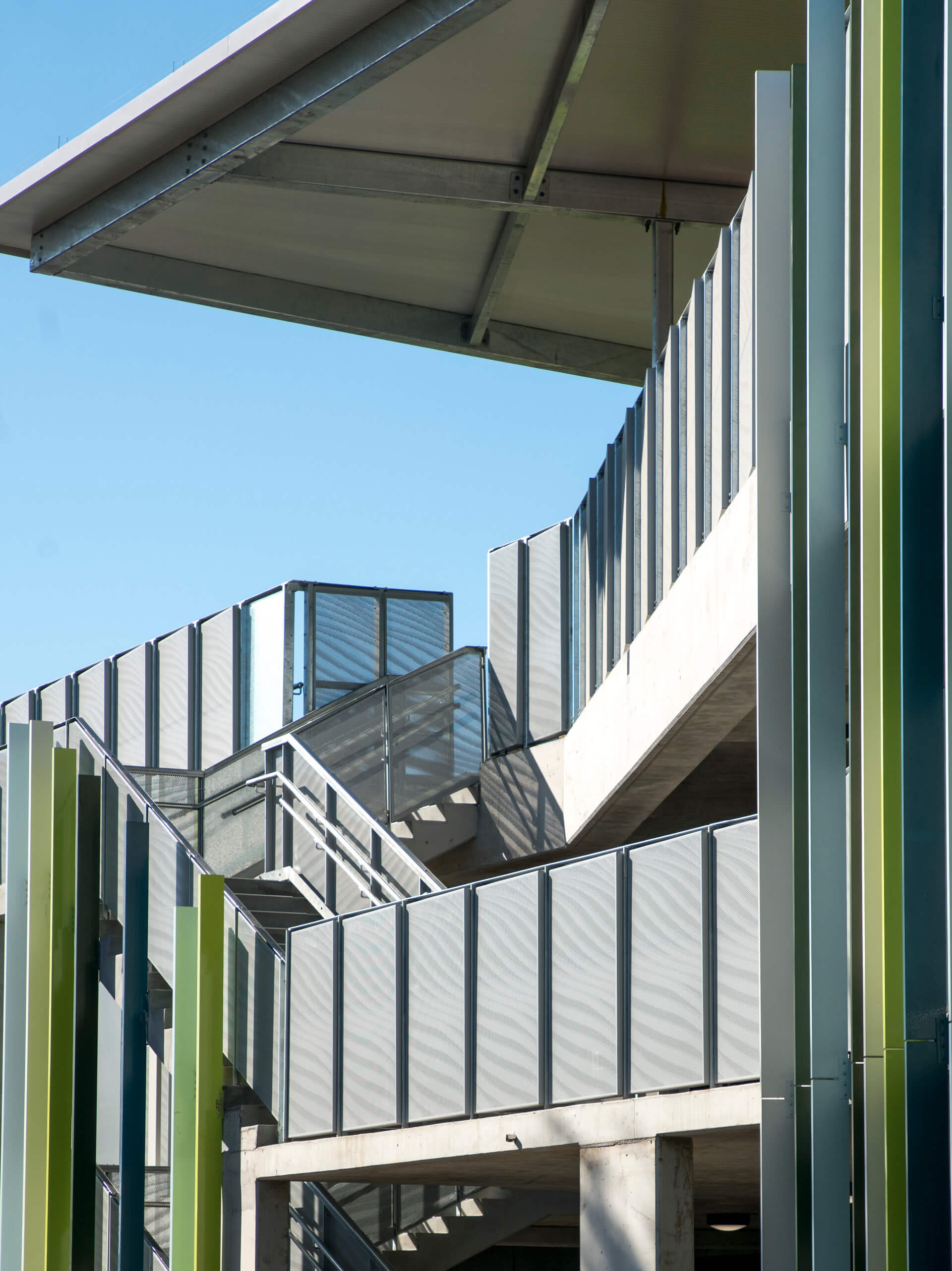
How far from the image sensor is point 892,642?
831 cm

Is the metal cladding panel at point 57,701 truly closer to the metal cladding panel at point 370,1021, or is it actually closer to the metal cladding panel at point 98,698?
the metal cladding panel at point 98,698

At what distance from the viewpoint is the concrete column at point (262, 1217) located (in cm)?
1579

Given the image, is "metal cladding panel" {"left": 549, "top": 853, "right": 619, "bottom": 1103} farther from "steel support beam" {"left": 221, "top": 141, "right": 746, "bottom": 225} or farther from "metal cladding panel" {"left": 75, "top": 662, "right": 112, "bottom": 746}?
"metal cladding panel" {"left": 75, "top": 662, "right": 112, "bottom": 746}

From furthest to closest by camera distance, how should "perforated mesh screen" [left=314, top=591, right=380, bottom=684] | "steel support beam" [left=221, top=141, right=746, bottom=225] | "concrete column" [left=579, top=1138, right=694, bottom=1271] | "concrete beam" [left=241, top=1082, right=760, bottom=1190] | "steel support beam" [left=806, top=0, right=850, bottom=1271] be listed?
"perforated mesh screen" [left=314, top=591, right=380, bottom=684], "steel support beam" [left=221, top=141, right=746, bottom=225], "concrete column" [left=579, top=1138, right=694, bottom=1271], "concrete beam" [left=241, top=1082, right=760, bottom=1190], "steel support beam" [left=806, top=0, right=850, bottom=1271]

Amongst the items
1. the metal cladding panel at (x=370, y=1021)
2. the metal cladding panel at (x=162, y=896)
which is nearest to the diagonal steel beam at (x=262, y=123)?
the metal cladding panel at (x=162, y=896)

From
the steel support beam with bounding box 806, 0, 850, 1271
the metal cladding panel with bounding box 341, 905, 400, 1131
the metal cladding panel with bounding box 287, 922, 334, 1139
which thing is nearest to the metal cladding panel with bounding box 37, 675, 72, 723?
the metal cladding panel with bounding box 287, 922, 334, 1139

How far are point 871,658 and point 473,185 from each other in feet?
39.7

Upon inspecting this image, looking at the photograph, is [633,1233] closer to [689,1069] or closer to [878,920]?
[689,1069]

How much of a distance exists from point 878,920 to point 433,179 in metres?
12.8

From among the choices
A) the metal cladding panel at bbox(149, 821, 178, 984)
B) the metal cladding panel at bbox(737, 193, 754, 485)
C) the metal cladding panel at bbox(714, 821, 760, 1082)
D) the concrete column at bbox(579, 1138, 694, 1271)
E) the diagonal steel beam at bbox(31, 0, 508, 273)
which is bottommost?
the concrete column at bbox(579, 1138, 694, 1271)

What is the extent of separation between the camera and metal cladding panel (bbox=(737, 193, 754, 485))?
11930mm

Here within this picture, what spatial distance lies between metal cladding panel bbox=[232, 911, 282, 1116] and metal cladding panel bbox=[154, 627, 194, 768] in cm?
1255

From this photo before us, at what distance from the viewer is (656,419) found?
15398mm

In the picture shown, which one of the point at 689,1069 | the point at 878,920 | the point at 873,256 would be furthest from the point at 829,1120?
the point at 873,256
